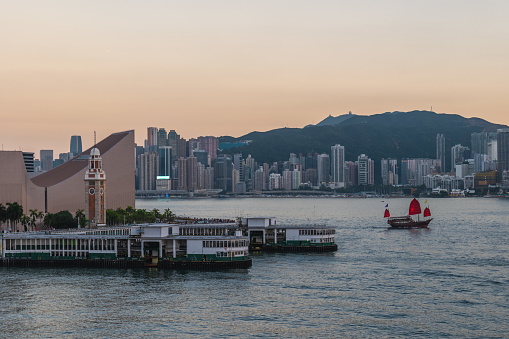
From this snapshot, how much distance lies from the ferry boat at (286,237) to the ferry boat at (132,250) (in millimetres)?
13306

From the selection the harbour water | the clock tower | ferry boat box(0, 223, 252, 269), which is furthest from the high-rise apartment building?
the harbour water

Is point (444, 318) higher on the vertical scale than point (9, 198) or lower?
lower

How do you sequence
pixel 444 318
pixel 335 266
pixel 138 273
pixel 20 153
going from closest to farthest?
1. pixel 444 318
2. pixel 138 273
3. pixel 335 266
4. pixel 20 153

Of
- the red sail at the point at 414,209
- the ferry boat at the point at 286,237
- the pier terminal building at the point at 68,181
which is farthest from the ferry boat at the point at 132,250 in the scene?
the red sail at the point at 414,209

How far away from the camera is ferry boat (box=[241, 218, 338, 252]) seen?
86.8m

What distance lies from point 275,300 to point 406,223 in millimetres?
80658

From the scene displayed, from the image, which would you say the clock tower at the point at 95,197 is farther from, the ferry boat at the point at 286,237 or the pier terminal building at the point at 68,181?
the ferry boat at the point at 286,237

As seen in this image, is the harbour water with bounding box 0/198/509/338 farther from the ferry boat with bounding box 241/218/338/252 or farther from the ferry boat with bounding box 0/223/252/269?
the ferry boat with bounding box 241/218/338/252

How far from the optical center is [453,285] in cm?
6109

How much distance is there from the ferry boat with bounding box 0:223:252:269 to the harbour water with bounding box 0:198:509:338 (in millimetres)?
2038

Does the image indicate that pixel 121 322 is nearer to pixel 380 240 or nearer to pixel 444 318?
pixel 444 318

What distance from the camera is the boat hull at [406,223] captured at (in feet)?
429

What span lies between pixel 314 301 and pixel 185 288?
34.7 ft

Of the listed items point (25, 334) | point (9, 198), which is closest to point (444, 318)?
point (25, 334)
